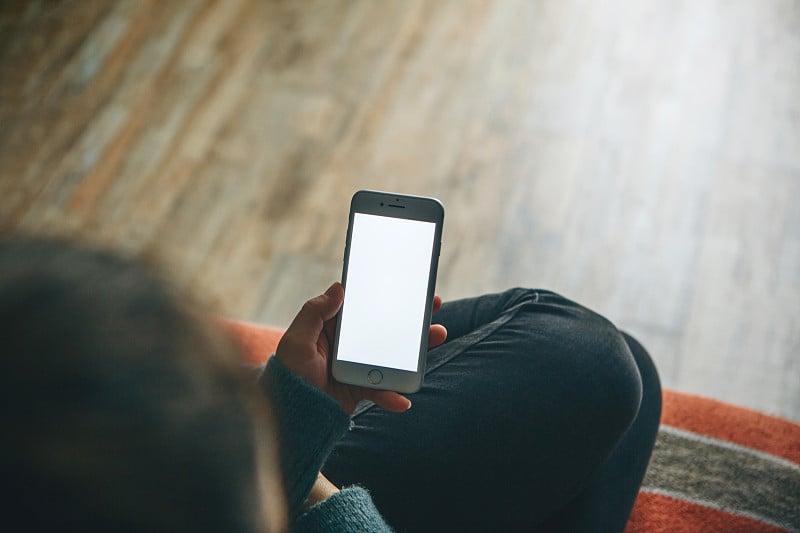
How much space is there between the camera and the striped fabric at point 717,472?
843mm

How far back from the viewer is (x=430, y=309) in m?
0.78

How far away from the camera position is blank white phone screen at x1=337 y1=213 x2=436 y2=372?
0.78 metres

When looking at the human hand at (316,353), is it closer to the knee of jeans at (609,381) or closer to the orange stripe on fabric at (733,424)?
the knee of jeans at (609,381)

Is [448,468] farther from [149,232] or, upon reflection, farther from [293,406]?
[149,232]

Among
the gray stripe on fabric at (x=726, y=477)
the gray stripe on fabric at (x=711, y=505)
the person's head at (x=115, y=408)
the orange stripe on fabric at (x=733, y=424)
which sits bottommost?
the gray stripe on fabric at (x=711, y=505)

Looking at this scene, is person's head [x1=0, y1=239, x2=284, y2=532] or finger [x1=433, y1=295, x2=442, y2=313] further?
finger [x1=433, y1=295, x2=442, y2=313]

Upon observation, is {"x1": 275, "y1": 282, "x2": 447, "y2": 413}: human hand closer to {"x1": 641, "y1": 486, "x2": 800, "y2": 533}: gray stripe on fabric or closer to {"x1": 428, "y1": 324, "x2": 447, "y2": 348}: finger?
{"x1": 428, "y1": 324, "x2": 447, "y2": 348}: finger

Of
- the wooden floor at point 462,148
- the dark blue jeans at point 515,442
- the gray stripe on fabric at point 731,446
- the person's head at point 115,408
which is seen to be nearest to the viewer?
the person's head at point 115,408

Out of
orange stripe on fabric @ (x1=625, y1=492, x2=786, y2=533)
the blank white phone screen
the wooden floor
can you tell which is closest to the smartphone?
the blank white phone screen

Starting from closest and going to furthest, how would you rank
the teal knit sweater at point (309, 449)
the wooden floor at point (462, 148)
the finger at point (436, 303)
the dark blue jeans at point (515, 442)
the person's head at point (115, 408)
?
1. the person's head at point (115, 408)
2. the teal knit sweater at point (309, 449)
3. the dark blue jeans at point (515, 442)
4. the finger at point (436, 303)
5. the wooden floor at point (462, 148)

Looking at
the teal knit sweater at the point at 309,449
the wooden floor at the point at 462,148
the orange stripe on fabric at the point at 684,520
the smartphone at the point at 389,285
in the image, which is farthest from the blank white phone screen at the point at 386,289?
the wooden floor at the point at 462,148

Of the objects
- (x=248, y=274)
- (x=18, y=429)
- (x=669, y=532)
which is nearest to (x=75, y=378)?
(x=18, y=429)

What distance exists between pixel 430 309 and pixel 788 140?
2.99ft

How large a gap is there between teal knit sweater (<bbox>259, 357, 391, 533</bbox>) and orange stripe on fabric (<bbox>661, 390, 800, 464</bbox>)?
1.70 feet
